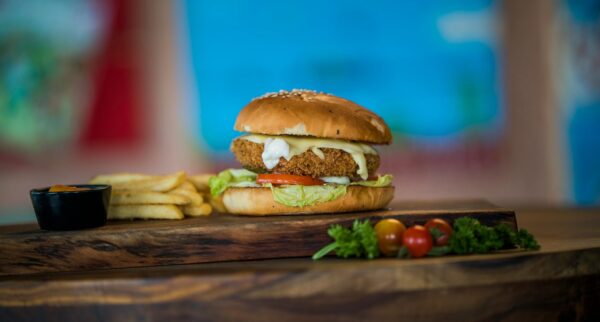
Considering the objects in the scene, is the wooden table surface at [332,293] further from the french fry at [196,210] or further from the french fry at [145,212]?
the french fry at [196,210]

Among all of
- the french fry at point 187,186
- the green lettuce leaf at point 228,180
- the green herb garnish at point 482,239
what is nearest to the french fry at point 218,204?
the green lettuce leaf at point 228,180

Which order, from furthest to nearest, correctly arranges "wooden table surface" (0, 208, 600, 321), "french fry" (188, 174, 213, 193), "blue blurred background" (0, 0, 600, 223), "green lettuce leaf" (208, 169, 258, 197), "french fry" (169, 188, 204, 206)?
"blue blurred background" (0, 0, 600, 223)
"french fry" (188, 174, 213, 193)
"green lettuce leaf" (208, 169, 258, 197)
"french fry" (169, 188, 204, 206)
"wooden table surface" (0, 208, 600, 321)

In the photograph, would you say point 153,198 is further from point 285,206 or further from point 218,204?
point 285,206

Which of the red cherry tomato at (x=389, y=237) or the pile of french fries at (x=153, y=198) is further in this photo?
the pile of french fries at (x=153, y=198)

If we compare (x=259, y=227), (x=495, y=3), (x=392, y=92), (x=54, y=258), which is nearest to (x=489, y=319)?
(x=259, y=227)

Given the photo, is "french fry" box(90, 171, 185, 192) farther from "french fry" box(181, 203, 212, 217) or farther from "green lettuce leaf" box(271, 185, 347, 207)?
"green lettuce leaf" box(271, 185, 347, 207)

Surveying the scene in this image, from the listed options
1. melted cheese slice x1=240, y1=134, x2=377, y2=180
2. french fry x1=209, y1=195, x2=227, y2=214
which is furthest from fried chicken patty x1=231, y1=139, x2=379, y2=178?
french fry x1=209, y1=195, x2=227, y2=214

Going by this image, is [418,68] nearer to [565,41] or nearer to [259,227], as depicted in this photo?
[565,41]
